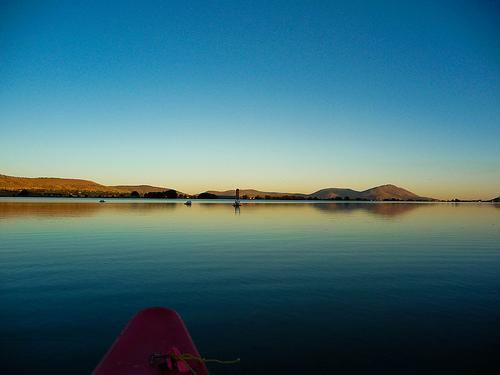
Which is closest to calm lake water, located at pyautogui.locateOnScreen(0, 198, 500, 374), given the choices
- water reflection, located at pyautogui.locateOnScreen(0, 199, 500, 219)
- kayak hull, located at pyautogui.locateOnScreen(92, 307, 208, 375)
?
kayak hull, located at pyautogui.locateOnScreen(92, 307, 208, 375)

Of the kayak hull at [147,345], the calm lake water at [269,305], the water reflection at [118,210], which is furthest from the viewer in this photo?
the water reflection at [118,210]

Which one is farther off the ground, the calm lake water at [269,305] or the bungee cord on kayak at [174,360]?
the bungee cord on kayak at [174,360]

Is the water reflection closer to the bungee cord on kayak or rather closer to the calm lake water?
the calm lake water

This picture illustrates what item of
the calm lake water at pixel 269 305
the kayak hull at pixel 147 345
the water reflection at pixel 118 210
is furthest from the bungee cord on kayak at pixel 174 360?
the water reflection at pixel 118 210

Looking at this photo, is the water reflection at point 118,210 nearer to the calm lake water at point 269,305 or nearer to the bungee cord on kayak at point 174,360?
the calm lake water at point 269,305

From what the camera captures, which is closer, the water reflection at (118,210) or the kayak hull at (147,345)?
the kayak hull at (147,345)

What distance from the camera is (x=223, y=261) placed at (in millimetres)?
19078

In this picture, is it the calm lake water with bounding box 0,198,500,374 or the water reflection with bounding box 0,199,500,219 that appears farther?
the water reflection with bounding box 0,199,500,219

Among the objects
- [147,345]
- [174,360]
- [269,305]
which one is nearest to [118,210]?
[269,305]

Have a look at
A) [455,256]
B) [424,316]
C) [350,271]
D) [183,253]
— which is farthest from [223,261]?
[455,256]

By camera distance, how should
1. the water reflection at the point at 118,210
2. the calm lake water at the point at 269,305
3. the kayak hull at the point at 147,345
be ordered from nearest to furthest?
the kayak hull at the point at 147,345
the calm lake water at the point at 269,305
the water reflection at the point at 118,210

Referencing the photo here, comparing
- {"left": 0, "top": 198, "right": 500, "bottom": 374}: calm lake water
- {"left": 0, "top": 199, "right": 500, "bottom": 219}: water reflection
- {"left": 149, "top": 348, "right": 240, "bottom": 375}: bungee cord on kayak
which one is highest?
{"left": 0, "top": 199, "right": 500, "bottom": 219}: water reflection

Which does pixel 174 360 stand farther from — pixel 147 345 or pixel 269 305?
pixel 269 305

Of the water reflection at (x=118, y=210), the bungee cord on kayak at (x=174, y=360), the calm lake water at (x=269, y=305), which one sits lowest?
the calm lake water at (x=269, y=305)
